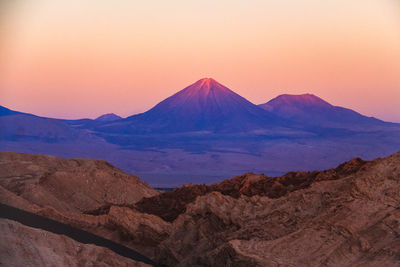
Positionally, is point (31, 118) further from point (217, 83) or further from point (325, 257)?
point (325, 257)

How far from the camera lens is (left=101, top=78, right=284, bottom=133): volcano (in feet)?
366

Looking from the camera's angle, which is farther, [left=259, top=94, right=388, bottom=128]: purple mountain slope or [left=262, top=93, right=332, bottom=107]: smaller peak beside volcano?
[left=262, top=93, right=332, bottom=107]: smaller peak beside volcano

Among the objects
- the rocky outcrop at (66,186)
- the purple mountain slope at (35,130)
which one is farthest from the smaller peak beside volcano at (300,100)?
the rocky outcrop at (66,186)

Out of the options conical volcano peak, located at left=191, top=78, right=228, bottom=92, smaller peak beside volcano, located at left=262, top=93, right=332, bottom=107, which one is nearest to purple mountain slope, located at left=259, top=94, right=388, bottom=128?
smaller peak beside volcano, located at left=262, top=93, right=332, bottom=107

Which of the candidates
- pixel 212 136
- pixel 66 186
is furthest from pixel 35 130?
pixel 66 186

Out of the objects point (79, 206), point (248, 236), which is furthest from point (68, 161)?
point (248, 236)

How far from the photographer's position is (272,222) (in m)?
14.8

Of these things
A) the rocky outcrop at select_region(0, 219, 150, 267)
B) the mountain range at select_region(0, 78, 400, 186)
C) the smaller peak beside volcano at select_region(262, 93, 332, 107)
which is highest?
the smaller peak beside volcano at select_region(262, 93, 332, 107)

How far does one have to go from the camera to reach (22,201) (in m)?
25.2

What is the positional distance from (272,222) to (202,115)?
101 m

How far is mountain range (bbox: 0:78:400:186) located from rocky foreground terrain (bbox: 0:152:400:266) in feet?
155

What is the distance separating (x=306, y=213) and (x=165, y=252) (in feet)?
13.5

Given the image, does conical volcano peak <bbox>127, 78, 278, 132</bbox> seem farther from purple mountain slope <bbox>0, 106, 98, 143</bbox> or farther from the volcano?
purple mountain slope <bbox>0, 106, 98, 143</bbox>

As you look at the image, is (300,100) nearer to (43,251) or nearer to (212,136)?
(212,136)
